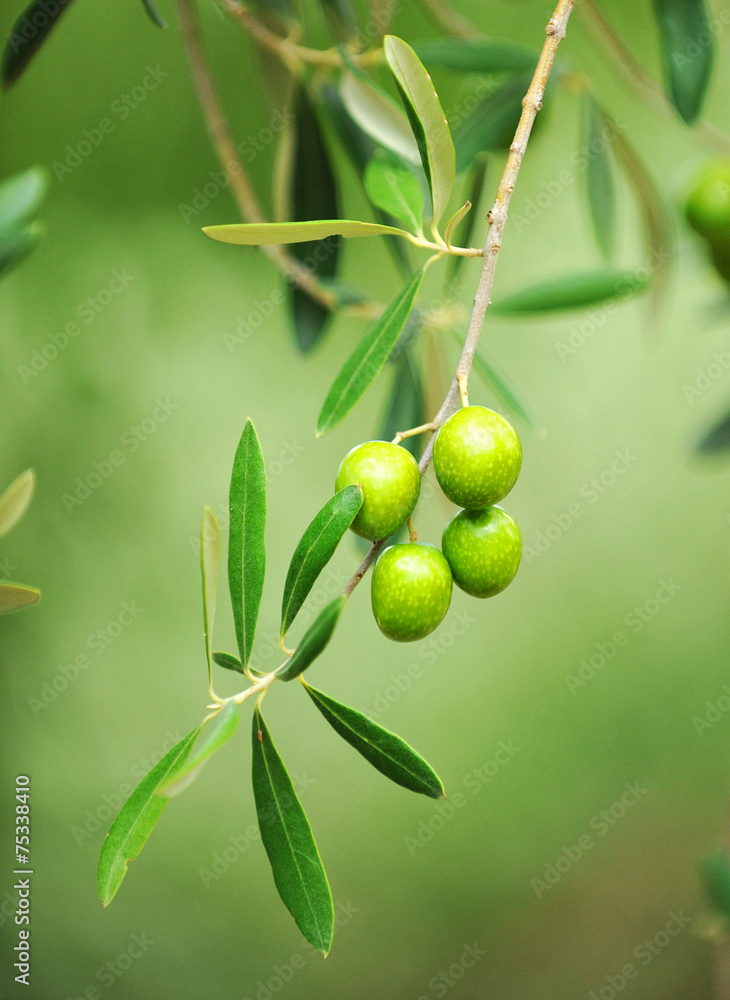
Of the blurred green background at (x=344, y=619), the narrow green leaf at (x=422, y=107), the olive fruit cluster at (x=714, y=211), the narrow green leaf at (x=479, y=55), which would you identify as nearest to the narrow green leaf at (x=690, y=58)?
the olive fruit cluster at (x=714, y=211)

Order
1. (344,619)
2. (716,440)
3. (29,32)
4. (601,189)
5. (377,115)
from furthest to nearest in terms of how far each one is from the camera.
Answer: (344,619) < (716,440) < (601,189) < (377,115) < (29,32)

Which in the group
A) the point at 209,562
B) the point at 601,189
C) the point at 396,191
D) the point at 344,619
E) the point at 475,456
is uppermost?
the point at 601,189

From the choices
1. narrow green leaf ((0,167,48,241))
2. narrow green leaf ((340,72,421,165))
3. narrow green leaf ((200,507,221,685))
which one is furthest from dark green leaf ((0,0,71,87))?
narrow green leaf ((200,507,221,685))

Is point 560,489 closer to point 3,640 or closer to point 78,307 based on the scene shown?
point 78,307

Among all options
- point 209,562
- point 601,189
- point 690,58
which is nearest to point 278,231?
point 209,562

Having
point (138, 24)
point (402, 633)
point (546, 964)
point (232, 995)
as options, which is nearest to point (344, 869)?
point (232, 995)

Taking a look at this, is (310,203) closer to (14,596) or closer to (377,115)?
(377,115)

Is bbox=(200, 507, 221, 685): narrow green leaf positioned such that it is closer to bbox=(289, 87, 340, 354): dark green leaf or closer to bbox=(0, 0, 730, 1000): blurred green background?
bbox=(289, 87, 340, 354): dark green leaf
